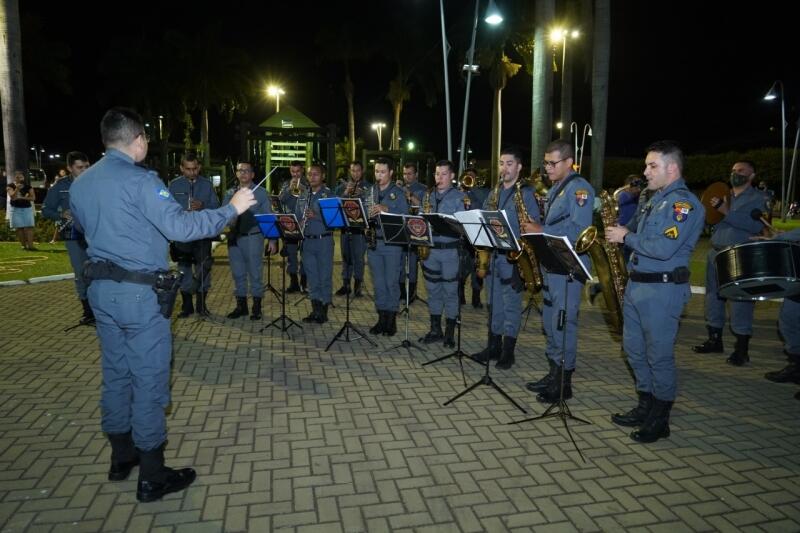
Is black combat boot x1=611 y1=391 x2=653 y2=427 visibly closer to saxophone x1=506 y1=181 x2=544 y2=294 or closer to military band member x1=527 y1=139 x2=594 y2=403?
military band member x1=527 y1=139 x2=594 y2=403

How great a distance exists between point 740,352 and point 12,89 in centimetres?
2004

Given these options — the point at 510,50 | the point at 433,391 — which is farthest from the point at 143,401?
the point at 510,50

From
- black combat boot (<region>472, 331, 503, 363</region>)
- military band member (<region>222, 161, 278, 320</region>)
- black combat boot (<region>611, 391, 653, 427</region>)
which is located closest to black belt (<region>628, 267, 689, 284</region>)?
black combat boot (<region>611, 391, 653, 427</region>)

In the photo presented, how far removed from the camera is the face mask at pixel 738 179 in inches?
271

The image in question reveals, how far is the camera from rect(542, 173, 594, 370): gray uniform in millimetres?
5254

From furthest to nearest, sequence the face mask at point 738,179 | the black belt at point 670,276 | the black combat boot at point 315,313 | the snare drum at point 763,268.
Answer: the black combat boot at point 315,313
the face mask at point 738,179
the snare drum at point 763,268
the black belt at point 670,276

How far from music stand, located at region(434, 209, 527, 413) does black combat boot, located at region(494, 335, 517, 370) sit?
832 mm

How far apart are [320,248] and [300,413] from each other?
415 centimetres

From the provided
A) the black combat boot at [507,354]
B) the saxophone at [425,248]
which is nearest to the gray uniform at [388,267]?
the saxophone at [425,248]

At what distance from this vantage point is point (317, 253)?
9.08 m

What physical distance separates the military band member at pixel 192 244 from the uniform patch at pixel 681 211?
6663 millimetres

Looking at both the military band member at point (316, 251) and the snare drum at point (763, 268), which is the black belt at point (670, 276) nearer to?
the snare drum at point (763, 268)

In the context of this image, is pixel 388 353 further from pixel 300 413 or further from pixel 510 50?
pixel 510 50

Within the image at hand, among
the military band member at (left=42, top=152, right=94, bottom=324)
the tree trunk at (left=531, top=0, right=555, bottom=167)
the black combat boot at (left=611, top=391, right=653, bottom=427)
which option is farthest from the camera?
the tree trunk at (left=531, top=0, right=555, bottom=167)
